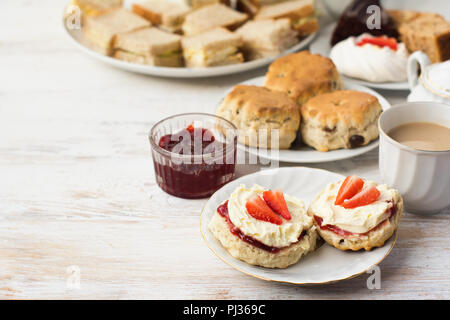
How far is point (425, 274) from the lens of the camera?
4.04ft

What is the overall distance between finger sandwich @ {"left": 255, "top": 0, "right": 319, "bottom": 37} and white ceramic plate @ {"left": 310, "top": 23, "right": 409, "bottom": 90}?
0.06 meters

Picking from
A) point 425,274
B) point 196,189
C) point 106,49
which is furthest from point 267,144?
point 106,49

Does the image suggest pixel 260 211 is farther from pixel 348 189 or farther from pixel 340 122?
pixel 340 122

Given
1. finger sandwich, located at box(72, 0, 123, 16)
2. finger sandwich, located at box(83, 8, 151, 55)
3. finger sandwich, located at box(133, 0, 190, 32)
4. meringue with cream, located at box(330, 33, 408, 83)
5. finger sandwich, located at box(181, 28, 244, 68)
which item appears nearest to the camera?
meringue with cream, located at box(330, 33, 408, 83)

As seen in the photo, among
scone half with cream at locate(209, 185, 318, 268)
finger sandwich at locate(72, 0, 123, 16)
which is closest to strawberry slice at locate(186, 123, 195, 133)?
scone half with cream at locate(209, 185, 318, 268)

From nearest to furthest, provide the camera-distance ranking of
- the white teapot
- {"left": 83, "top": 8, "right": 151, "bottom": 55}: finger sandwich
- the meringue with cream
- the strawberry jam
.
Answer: the strawberry jam < the white teapot < the meringue with cream < {"left": 83, "top": 8, "right": 151, "bottom": 55}: finger sandwich

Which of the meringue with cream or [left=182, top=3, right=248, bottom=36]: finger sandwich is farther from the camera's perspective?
[left=182, top=3, right=248, bottom=36]: finger sandwich

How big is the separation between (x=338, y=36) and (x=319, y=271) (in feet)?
4.25

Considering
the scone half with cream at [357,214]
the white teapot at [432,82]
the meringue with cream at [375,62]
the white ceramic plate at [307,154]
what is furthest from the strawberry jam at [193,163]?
the meringue with cream at [375,62]

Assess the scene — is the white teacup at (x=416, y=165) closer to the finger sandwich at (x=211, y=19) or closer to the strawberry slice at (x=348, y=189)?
the strawberry slice at (x=348, y=189)

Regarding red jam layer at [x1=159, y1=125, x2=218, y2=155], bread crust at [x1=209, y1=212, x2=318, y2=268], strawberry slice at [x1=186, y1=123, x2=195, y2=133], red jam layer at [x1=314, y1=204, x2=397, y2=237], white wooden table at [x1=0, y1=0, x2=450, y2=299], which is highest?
strawberry slice at [x1=186, y1=123, x2=195, y2=133]

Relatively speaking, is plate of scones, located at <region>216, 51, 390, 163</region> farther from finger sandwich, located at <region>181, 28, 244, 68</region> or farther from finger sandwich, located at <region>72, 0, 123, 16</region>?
finger sandwich, located at <region>72, 0, 123, 16</region>

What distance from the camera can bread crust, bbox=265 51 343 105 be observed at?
1713 mm
